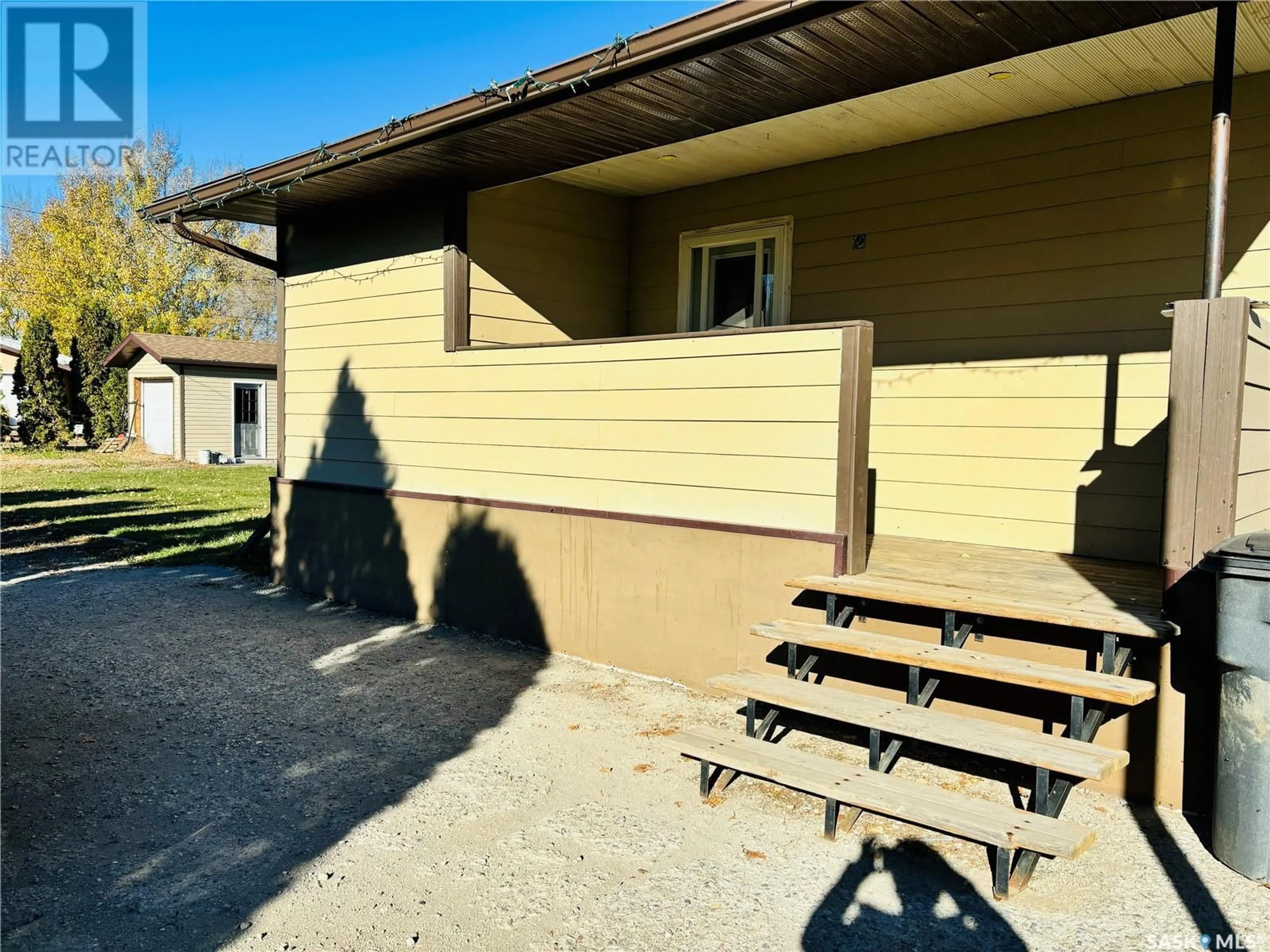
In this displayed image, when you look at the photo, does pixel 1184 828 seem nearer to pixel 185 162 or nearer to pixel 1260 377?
pixel 1260 377

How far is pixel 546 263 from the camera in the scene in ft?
22.5

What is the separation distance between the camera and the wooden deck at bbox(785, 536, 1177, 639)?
11.5 feet

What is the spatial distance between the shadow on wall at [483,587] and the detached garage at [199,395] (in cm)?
1808

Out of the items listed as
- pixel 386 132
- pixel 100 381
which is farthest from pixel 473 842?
pixel 100 381

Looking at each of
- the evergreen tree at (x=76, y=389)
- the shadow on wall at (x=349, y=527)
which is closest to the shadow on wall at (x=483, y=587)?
the shadow on wall at (x=349, y=527)

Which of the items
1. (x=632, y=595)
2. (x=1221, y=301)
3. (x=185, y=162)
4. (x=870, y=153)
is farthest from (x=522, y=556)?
(x=185, y=162)

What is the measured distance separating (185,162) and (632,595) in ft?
106

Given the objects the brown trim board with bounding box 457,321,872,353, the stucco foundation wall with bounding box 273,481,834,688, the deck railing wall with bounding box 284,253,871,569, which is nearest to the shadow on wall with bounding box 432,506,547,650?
the stucco foundation wall with bounding box 273,481,834,688

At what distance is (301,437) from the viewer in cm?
772

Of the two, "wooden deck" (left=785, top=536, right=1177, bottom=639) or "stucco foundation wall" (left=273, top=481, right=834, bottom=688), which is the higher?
"wooden deck" (left=785, top=536, right=1177, bottom=639)

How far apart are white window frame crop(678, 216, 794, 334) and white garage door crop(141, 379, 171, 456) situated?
19959 mm

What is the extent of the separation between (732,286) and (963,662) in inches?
166
